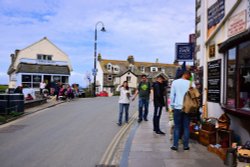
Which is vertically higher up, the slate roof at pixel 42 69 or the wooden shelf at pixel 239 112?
the slate roof at pixel 42 69

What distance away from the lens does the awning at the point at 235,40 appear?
286 inches

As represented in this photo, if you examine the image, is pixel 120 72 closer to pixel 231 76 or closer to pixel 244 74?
pixel 231 76

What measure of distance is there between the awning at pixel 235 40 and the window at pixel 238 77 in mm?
97

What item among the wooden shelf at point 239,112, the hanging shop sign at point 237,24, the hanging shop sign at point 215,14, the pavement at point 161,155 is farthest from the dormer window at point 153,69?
the wooden shelf at point 239,112

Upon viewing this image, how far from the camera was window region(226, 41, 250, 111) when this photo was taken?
7.51m

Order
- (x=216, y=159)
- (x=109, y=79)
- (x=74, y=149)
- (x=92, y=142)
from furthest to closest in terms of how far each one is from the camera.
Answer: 1. (x=109, y=79)
2. (x=92, y=142)
3. (x=74, y=149)
4. (x=216, y=159)

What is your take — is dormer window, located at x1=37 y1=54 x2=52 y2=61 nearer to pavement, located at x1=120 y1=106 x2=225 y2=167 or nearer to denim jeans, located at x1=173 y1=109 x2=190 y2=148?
pavement, located at x1=120 y1=106 x2=225 y2=167

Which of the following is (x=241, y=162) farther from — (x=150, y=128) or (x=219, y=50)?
(x=150, y=128)

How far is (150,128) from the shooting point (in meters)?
12.2

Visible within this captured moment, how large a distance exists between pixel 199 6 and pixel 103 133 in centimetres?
524

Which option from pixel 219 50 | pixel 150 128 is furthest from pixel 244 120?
A: pixel 150 128

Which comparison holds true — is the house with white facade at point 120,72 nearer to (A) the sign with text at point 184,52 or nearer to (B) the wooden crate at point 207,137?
(A) the sign with text at point 184,52

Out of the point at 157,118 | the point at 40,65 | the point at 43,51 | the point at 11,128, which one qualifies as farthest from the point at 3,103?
the point at 43,51

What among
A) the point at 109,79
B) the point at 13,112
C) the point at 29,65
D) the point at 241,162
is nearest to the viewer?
the point at 241,162
